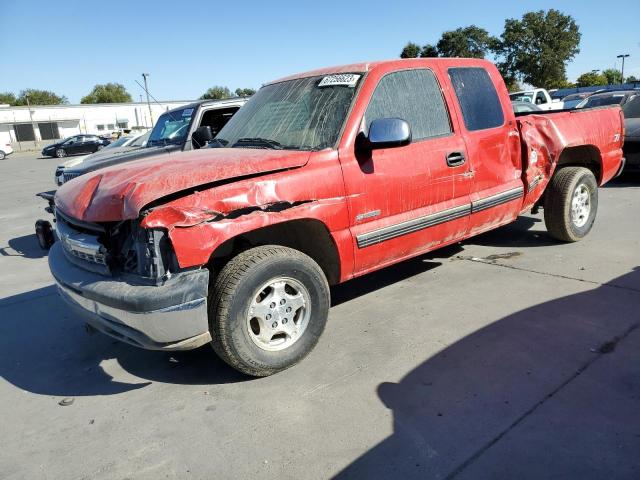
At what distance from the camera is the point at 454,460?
7.68 feet

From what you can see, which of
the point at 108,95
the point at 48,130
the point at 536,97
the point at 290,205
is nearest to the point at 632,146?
the point at 290,205

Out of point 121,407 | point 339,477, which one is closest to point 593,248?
point 339,477

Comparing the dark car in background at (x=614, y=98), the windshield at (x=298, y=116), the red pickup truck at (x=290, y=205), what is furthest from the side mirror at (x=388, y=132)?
the dark car in background at (x=614, y=98)

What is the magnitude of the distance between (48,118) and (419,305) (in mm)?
59940

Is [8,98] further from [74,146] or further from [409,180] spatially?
[409,180]

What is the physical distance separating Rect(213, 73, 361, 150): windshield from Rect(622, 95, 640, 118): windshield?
28.4 ft

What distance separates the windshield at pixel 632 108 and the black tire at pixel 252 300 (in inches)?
374

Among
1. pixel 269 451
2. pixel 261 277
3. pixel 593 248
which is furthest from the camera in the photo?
pixel 593 248

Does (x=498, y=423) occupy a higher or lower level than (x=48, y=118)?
lower

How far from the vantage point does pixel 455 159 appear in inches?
160

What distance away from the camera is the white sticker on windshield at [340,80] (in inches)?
147

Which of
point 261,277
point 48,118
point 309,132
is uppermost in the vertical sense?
point 48,118

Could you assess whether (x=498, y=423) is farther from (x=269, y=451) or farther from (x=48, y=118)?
(x=48, y=118)

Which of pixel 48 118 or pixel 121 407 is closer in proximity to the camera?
pixel 121 407
